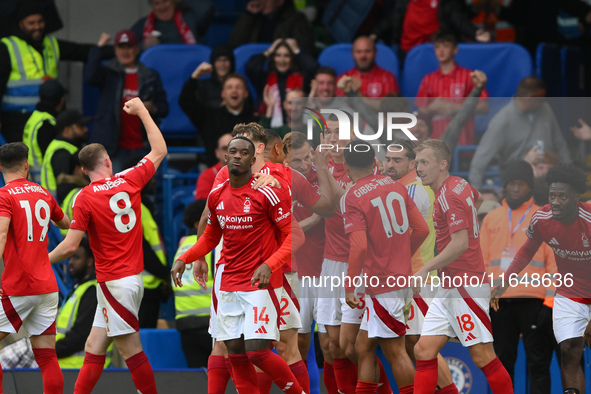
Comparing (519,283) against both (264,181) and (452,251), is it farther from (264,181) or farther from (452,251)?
(264,181)

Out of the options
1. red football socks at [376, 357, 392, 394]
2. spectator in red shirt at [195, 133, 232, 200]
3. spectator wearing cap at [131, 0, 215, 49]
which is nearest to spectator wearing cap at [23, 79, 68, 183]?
spectator wearing cap at [131, 0, 215, 49]

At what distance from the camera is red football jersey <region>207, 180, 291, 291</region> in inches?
268

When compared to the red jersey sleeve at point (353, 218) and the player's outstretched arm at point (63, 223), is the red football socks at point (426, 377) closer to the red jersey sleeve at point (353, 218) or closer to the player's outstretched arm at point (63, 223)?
the red jersey sleeve at point (353, 218)

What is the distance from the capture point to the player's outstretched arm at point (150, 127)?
7602 mm

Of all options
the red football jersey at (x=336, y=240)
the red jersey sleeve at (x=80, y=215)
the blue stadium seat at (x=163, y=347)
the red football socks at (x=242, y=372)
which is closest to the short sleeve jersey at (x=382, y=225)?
the red football jersey at (x=336, y=240)

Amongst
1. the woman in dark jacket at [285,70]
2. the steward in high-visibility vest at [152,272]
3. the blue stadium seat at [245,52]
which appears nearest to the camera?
the steward in high-visibility vest at [152,272]

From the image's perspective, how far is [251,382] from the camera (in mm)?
6793

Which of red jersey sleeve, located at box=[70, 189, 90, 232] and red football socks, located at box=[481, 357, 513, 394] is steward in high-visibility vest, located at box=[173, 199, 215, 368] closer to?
red jersey sleeve, located at box=[70, 189, 90, 232]

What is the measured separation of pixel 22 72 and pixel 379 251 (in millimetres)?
5494

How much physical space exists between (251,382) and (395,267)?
144cm

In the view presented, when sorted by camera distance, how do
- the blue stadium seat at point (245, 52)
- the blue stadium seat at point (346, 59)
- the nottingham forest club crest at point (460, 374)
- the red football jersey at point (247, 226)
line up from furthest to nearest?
1. the blue stadium seat at point (245, 52)
2. the blue stadium seat at point (346, 59)
3. the nottingham forest club crest at point (460, 374)
4. the red football jersey at point (247, 226)

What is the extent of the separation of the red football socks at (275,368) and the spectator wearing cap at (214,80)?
15.2ft

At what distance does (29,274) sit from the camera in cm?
743

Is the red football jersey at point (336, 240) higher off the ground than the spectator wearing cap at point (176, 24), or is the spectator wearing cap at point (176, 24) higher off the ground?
the spectator wearing cap at point (176, 24)
